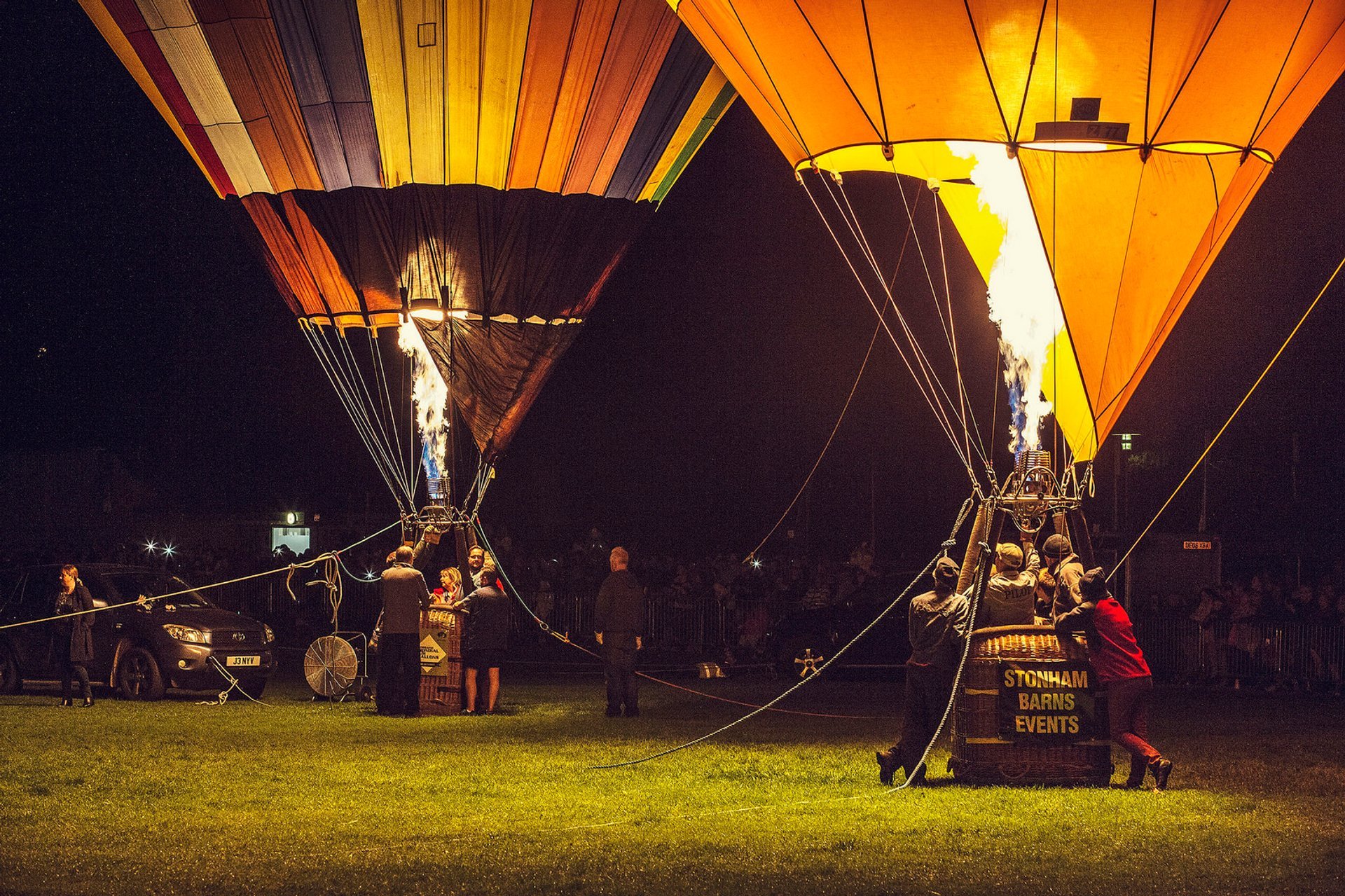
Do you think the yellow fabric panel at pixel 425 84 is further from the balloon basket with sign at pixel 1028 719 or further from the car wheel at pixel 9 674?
the balloon basket with sign at pixel 1028 719

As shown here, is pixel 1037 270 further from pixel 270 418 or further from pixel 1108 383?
pixel 270 418

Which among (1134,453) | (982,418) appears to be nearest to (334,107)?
(982,418)

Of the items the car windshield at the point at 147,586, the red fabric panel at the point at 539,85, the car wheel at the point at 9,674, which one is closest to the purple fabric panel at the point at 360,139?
the red fabric panel at the point at 539,85

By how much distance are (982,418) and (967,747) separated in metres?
21.6

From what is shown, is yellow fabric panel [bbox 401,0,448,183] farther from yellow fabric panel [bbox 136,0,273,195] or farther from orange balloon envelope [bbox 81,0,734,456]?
yellow fabric panel [bbox 136,0,273,195]

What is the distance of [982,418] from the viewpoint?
29.8 metres

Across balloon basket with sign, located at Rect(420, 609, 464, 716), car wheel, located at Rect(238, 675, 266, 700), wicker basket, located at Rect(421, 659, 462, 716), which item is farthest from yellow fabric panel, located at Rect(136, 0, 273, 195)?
wicker basket, located at Rect(421, 659, 462, 716)

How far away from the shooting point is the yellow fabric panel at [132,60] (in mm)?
13125

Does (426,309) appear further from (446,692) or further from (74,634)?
(74,634)

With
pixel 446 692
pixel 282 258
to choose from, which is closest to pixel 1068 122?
pixel 446 692

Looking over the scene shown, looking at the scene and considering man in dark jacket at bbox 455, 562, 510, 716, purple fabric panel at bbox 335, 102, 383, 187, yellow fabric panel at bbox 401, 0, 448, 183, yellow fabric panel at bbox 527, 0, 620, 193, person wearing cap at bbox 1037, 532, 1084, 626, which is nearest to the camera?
person wearing cap at bbox 1037, 532, 1084, 626

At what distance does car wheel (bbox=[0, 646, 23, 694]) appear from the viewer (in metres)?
14.4

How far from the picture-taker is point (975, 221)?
1118 cm

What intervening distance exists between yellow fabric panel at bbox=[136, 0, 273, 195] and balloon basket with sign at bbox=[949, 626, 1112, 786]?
8322mm
